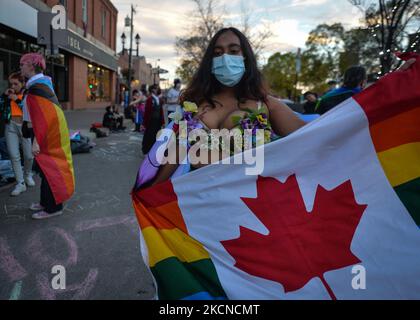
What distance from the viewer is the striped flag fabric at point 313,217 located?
5.74 feet

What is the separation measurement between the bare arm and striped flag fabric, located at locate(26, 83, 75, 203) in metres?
2.99

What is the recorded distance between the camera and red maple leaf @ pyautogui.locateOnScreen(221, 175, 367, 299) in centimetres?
177

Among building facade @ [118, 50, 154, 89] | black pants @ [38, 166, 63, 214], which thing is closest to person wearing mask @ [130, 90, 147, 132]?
black pants @ [38, 166, 63, 214]

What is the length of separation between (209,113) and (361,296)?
4.37 ft

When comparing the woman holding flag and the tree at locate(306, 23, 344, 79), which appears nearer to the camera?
the woman holding flag

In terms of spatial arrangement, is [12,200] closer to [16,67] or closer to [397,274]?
[397,274]

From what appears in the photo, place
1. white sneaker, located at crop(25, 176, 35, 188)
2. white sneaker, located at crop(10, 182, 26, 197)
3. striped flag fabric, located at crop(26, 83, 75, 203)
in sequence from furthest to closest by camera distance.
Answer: white sneaker, located at crop(25, 176, 35, 188)
white sneaker, located at crop(10, 182, 26, 197)
striped flag fabric, located at crop(26, 83, 75, 203)

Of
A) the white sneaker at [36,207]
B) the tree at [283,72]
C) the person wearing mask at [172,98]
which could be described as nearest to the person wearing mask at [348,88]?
the white sneaker at [36,207]

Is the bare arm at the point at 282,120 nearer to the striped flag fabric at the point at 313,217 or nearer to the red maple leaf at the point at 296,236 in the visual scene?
the striped flag fabric at the point at 313,217

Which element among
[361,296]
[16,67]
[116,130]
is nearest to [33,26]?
[16,67]

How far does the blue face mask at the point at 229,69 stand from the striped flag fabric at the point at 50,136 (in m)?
2.72

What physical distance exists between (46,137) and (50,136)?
5cm

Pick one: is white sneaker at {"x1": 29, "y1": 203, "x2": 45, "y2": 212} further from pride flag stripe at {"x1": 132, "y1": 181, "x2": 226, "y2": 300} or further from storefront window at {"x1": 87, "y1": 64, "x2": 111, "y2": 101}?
storefront window at {"x1": 87, "y1": 64, "x2": 111, "y2": 101}

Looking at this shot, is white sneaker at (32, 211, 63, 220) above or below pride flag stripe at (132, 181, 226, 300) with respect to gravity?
below
